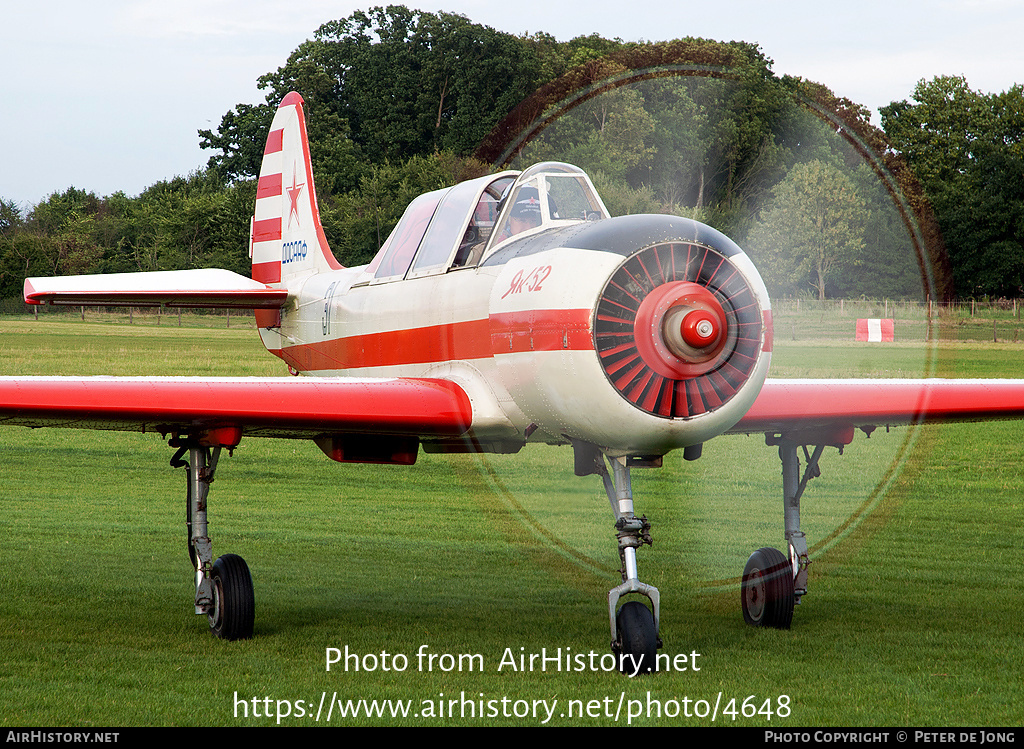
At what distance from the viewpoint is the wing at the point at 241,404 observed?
19.5ft

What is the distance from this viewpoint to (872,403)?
7.08 meters

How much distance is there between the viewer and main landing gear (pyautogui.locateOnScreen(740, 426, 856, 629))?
730cm

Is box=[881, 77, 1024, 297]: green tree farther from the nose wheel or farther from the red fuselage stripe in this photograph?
the nose wheel

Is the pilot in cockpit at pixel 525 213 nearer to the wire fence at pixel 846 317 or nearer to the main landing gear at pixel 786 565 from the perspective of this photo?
the main landing gear at pixel 786 565

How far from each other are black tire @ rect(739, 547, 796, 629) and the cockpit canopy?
2698 mm

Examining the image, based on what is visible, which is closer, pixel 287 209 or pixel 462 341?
pixel 462 341

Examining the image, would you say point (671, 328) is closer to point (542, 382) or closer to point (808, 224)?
point (542, 382)

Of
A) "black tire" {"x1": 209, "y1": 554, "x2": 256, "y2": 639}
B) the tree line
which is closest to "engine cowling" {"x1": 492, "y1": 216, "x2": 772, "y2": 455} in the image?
"black tire" {"x1": 209, "y1": 554, "x2": 256, "y2": 639}

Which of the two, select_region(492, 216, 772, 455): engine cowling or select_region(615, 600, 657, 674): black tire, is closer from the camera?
select_region(492, 216, 772, 455): engine cowling

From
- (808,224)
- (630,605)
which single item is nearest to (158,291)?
(630,605)

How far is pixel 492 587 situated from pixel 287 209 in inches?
213

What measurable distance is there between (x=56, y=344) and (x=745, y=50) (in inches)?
1575
